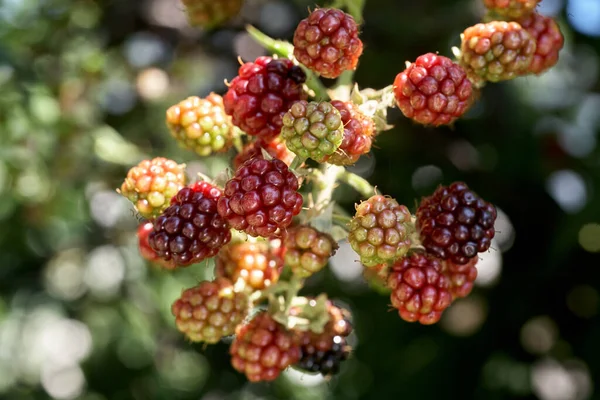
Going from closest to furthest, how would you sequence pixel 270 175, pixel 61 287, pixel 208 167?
pixel 270 175, pixel 208 167, pixel 61 287

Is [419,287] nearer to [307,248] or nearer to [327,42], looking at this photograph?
[307,248]

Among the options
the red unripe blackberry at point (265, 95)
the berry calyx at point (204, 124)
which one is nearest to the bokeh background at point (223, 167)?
the berry calyx at point (204, 124)

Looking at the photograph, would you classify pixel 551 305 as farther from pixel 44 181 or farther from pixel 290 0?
pixel 44 181

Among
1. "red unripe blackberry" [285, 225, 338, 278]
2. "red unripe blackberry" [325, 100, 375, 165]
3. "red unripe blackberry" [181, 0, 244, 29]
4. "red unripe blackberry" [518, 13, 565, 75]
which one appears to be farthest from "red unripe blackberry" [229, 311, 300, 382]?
"red unripe blackberry" [181, 0, 244, 29]

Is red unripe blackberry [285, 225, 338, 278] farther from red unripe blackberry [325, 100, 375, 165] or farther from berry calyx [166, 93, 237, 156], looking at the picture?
berry calyx [166, 93, 237, 156]

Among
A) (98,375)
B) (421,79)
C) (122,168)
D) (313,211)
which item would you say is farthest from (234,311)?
(98,375)

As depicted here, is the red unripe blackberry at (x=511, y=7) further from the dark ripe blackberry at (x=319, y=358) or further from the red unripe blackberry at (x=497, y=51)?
the dark ripe blackberry at (x=319, y=358)
